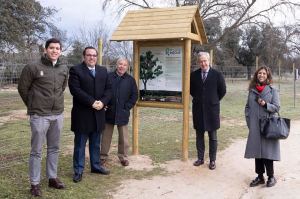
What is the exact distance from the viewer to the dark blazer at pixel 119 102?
668cm

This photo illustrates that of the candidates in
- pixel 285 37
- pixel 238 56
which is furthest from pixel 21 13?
pixel 238 56

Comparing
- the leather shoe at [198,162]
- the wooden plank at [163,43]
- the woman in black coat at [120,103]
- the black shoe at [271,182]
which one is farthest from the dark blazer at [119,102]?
the black shoe at [271,182]

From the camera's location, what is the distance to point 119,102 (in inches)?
264

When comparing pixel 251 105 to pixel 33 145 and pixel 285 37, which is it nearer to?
pixel 33 145

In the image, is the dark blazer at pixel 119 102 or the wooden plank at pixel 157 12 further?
the wooden plank at pixel 157 12

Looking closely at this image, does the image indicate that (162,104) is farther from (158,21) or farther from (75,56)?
(75,56)

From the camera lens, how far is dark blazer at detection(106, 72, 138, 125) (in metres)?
6.68

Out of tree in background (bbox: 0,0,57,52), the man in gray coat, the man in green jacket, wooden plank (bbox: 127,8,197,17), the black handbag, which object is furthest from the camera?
tree in background (bbox: 0,0,57,52)

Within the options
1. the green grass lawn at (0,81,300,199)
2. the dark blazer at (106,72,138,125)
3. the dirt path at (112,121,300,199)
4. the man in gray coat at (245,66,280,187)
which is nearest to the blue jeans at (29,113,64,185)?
the green grass lawn at (0,81,300,199)

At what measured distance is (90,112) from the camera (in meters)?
5.89

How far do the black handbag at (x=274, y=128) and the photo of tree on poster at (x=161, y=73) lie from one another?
1853 mm

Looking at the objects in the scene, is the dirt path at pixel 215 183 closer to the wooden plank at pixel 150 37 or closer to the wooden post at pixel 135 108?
the wooden post at pixel 135 108

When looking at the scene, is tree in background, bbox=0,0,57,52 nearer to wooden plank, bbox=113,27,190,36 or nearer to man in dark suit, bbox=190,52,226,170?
wooden plank, bbox=113,27,190,36

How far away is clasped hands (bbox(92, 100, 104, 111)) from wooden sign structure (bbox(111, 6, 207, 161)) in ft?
5.72
